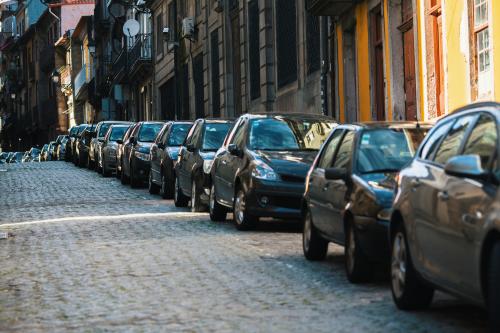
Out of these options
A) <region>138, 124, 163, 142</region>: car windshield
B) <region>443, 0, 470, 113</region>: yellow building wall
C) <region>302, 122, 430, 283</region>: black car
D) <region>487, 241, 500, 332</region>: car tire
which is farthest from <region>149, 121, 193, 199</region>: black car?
<region>487, 241, 500, 332</region>: car tire

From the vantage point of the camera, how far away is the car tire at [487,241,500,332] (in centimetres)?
674

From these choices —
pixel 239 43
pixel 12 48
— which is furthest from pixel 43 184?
pixel 12 48

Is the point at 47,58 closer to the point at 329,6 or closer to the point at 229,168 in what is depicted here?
the point at 329,6

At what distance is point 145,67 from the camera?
191ft

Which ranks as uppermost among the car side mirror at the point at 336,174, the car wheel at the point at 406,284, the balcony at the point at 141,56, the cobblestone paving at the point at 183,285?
the balcony at the point at 141,56

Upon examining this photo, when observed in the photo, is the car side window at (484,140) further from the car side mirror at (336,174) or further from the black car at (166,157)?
the black car at (166,157)

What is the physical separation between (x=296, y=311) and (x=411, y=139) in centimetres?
293

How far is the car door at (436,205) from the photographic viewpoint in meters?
7.92

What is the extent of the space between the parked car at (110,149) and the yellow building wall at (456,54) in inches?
624

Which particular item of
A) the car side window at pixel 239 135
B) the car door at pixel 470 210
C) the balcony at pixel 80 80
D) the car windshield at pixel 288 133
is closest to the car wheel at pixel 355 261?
the car door at pixel 470 210

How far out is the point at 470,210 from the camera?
7309mm

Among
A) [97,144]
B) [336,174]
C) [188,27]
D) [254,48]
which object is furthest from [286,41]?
[336,174]

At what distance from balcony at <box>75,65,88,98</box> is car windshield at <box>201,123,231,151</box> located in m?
59.2

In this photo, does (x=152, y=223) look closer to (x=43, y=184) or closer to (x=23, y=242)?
(x=23, y=242)
